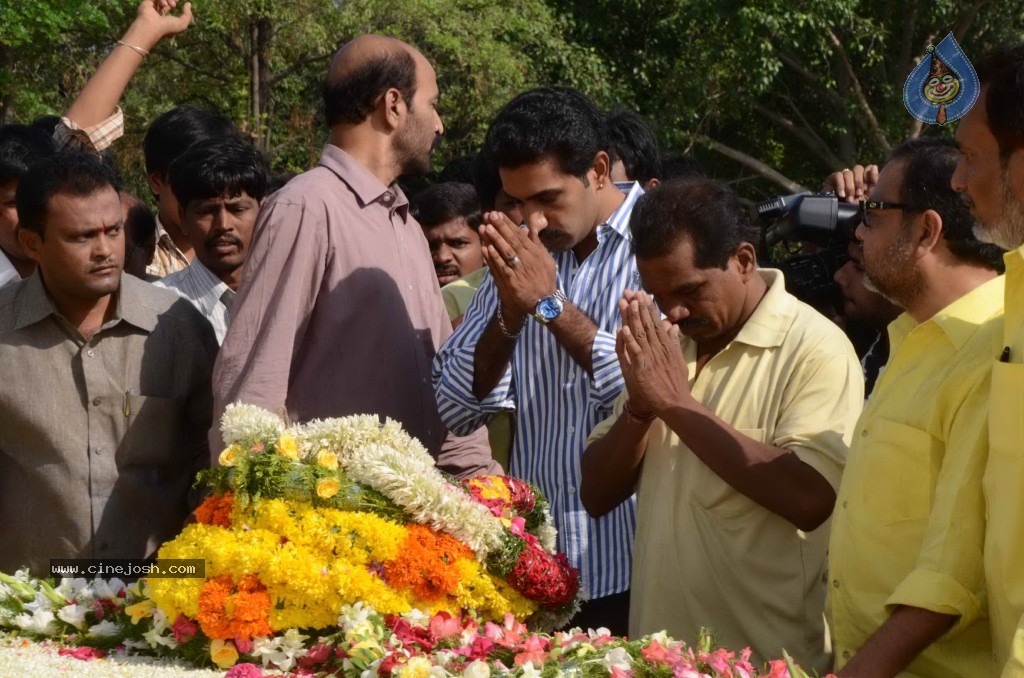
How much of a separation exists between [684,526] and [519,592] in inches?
17.3

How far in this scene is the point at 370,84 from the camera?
374 cm

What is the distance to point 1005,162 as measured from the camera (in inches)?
92.1

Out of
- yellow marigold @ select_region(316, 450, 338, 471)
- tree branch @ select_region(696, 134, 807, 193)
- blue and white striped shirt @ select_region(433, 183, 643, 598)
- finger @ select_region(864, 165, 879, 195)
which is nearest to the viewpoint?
yellow marigold @ select_region(316, 450, 338, 471)

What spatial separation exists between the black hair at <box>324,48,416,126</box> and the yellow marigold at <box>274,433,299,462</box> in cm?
126

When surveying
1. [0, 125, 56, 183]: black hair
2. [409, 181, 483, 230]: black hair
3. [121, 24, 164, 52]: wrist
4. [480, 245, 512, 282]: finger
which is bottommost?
[480, 245, 512, 282]: finger

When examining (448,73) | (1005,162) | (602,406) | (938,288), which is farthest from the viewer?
(448,73)

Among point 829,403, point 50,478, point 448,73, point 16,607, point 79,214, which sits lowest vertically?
point 16,607

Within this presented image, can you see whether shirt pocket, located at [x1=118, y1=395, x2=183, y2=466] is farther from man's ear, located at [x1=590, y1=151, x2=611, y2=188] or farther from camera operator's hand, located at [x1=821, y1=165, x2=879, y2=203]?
camera operator's hand, located at [x1=821, y1=165, x2=879, y2=203]

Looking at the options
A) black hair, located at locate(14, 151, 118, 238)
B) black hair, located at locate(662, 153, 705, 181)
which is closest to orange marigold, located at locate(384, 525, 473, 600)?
black hair, located at locate(14, 151, 118, 238)

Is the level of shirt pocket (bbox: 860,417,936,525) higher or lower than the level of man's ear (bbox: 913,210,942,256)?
lower

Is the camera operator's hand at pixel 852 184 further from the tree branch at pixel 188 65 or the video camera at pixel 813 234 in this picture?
the tree branch at pixel 188 65

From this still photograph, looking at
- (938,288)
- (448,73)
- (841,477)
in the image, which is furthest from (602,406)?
(448,73)

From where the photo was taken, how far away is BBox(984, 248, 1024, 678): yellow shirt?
218cm

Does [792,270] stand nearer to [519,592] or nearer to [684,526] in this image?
[684,526]
